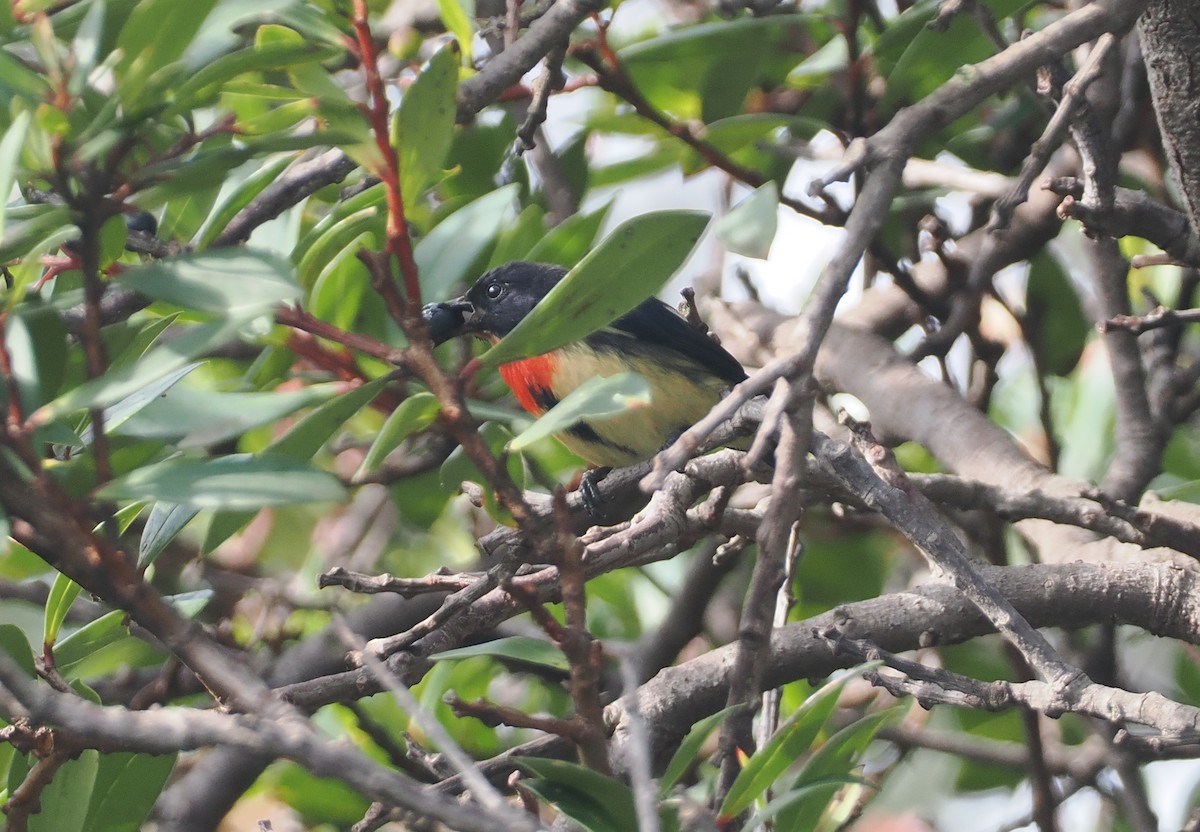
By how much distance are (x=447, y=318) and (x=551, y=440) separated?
87cm

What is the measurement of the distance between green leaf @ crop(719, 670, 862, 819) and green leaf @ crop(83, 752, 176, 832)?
3.44 feet

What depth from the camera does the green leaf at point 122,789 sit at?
6.95 ft

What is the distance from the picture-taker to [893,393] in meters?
3.27

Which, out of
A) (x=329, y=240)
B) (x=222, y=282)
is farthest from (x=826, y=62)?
(x=222, y=282)

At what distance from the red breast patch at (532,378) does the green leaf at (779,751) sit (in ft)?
5.92

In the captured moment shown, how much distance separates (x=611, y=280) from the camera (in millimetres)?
1520

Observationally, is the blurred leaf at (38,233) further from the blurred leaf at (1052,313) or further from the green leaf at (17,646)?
the blurred leaf at (1052,313)

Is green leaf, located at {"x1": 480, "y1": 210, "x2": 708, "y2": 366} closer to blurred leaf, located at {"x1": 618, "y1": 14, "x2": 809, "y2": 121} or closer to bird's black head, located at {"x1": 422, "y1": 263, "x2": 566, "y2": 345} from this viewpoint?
blurred leaf, located at {"x1": 618, "y1": 14, "x2": 809, "y2": 121}

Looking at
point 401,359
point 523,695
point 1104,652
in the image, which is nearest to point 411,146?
point 401,359

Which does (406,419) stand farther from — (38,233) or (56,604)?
(56,604)

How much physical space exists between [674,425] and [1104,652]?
1.18 meters

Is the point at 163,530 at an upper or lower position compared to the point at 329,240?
lower

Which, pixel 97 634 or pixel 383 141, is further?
pixel 97 634

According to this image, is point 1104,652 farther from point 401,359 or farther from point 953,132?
point 401,359
